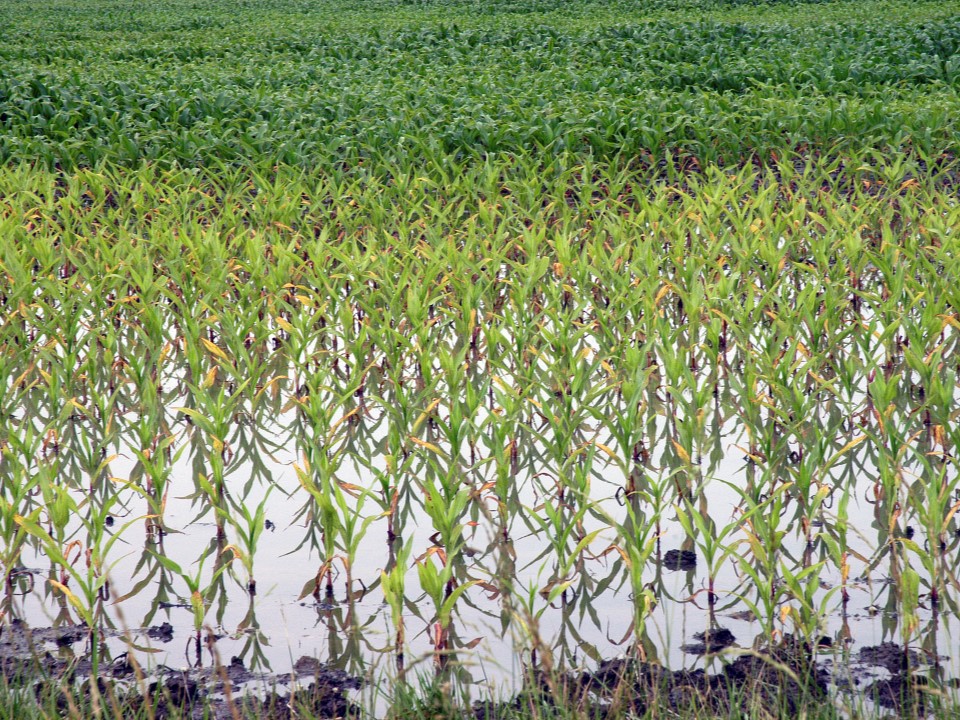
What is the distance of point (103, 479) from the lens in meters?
3.01

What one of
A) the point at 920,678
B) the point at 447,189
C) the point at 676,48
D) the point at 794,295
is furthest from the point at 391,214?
the point at 676,48

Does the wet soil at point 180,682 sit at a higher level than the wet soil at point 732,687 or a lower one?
higher

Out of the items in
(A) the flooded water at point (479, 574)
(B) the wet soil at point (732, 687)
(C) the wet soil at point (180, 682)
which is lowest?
(B) the wet soil at point (732, 687)

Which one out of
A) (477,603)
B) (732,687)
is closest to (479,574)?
(477,603)

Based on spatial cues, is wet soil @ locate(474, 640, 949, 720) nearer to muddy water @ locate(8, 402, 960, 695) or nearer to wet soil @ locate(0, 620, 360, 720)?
muddy water @ locate(8, 402, 960, 695)

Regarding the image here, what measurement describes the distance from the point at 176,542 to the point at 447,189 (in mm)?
3395

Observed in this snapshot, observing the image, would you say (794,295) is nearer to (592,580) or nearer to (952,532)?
(952,532)

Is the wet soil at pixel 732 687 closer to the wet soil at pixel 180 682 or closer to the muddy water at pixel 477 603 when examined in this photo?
the muddy water at pixel 477 603

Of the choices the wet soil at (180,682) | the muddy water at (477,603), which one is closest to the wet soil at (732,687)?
the muddy water at (477,603)

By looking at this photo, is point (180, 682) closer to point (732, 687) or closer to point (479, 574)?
point (479, 574)

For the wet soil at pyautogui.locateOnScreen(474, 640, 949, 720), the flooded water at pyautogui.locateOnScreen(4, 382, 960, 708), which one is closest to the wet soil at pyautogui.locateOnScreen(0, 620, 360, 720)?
the flooded water at pyautogui.locateOnScreen(4, 382, 960, 708)

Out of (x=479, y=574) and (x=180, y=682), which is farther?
(x=479, y=574)

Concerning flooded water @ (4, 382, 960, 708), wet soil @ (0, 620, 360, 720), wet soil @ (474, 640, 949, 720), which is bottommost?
wet soil @ (474, 640, 949, 720)

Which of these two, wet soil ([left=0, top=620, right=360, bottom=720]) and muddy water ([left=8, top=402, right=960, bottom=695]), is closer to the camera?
wet soil ([left=0, top=620, right=360, bottom=720])
